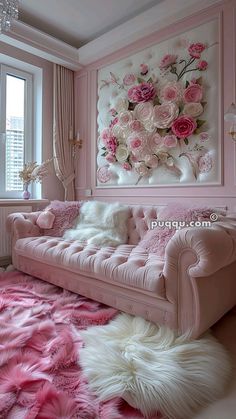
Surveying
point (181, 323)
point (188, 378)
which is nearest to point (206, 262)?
point (181, 323)

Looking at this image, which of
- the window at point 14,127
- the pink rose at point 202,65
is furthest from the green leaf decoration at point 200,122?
the window at point 14,127

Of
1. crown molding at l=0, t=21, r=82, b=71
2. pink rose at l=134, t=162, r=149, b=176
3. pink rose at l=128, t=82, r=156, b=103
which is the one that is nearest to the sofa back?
pink rose at l=134, t=162, r=149, b=176

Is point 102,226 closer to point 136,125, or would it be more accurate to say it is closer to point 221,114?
point 136,125

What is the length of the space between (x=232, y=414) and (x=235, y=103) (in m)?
2.20

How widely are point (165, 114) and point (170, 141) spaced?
280 mm

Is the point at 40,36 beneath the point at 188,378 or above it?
above

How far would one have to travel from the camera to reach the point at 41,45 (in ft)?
10.1

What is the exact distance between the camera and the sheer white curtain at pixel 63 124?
11.4 ft

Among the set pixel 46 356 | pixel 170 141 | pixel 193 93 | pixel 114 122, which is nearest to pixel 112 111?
pixel 114 122

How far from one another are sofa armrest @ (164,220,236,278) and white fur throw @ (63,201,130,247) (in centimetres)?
94

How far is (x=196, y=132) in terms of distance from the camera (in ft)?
8.03

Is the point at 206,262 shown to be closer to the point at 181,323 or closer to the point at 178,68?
the point at 181,323

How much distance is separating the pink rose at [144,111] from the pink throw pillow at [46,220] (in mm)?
1447

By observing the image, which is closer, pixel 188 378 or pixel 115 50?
pixel 188 378
